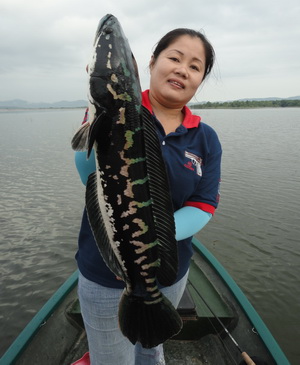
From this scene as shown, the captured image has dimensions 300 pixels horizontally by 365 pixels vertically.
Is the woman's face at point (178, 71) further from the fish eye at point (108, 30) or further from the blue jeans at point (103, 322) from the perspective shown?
the blue jeans at point (103, 322)

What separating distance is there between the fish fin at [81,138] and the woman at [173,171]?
186 mm

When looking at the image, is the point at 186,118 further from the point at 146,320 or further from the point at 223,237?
the point at 223,237

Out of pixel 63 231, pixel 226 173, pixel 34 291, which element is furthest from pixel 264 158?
pixel 34 291

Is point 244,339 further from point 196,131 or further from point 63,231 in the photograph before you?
point 63,231

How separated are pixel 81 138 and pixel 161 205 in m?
0.75

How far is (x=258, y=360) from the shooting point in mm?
3486

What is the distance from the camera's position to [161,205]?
2031 millimetres

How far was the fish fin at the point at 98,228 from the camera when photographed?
1.99 metres

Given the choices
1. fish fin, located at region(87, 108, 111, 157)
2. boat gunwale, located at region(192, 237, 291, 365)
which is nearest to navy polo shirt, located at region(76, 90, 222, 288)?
fish fin, located at region(87, 108, 111, 157)

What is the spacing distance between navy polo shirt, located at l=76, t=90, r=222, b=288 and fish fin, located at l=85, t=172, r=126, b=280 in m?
0.19

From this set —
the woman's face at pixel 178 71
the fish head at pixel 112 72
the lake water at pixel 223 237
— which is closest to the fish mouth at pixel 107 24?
the fish head at pixel 112 72

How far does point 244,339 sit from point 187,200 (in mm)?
3083

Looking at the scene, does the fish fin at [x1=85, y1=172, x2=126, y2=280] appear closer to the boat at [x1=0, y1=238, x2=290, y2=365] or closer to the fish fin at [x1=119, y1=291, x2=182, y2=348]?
the fish fin at [x1=119, y1=291, x2=182, y2=348]

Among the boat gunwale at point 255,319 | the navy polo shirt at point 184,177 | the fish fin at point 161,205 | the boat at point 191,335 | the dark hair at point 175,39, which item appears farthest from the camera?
the boat at point 191,335
